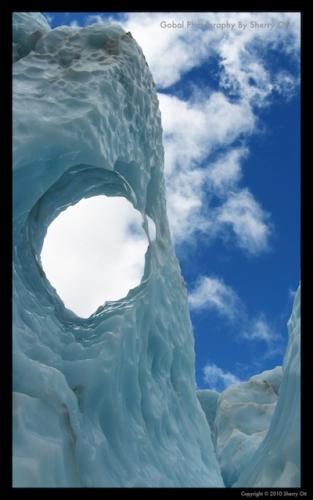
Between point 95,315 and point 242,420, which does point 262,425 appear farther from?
point 95,315

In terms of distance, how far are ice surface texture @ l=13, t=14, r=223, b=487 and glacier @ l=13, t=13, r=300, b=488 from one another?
0.02 m

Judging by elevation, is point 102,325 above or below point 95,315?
below

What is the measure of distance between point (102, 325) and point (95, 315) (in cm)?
136

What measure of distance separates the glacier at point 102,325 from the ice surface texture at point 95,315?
0.06 feet

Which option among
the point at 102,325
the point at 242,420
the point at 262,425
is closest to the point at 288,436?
the point at 102,325

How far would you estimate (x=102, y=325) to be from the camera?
6.68 metres

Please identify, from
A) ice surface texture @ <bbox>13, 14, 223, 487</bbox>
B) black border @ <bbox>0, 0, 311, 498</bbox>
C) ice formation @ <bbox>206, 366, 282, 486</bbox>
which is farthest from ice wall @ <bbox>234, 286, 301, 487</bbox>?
ice formation @ <bbox>206, 366, 282, 486</bbox>

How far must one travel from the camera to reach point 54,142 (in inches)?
210

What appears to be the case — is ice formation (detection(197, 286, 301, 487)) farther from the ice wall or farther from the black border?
the black border

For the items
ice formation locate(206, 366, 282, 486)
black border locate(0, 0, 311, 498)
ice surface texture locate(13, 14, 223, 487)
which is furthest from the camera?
ice formation locate(206, 366, 282, 486)

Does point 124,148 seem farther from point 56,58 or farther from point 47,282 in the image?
point 47,282

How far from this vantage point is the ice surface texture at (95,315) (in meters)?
4.49

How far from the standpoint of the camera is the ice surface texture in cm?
449
